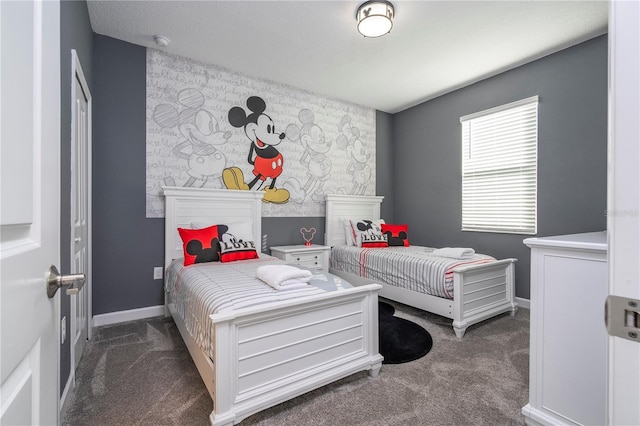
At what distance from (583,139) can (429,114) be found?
1.86 meters

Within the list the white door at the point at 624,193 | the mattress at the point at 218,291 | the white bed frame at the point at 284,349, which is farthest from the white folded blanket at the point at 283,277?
the white door at the point at 624,193

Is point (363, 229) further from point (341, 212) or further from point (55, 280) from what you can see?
point (55, 280)

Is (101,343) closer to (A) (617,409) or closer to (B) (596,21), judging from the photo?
(A) (617,409)

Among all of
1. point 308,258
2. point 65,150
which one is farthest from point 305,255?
point 65,150

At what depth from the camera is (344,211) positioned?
14.0 feet

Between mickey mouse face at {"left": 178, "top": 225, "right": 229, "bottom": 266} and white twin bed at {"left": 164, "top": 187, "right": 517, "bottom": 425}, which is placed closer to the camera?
white twin bed at {"left": 164, "top": 187, "right": 517, "bottom": 425}

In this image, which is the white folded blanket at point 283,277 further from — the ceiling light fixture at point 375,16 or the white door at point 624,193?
the ceiling light fixture at point 375,16

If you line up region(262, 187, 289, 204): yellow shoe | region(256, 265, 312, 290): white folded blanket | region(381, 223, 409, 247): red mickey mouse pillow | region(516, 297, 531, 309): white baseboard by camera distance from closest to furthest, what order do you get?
region(256, 265, 312, 290): white folded blanket
region(516, 297, 531, 309): white baseboard
region(262, 187, 289, 204): yellow shoe
region(381, 223, 409, 247): red mickey mouse pillow

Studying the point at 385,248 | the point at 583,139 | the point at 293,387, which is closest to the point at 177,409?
the point at 293,387

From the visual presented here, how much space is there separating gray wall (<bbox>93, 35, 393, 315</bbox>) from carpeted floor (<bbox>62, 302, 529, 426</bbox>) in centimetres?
58

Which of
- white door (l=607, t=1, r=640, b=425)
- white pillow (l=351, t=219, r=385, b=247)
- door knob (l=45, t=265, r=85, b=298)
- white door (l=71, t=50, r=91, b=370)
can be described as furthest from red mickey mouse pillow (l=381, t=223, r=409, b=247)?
door knob (l=45, t=265, r=85, b=298)

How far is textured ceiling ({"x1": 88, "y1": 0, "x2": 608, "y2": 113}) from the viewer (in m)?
2.40

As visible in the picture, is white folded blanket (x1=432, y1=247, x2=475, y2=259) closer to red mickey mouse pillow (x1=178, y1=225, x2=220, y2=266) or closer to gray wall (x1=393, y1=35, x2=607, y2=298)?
gray wall (x1=393, y1=35, x2=607, y2=298)

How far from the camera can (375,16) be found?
2.31m
